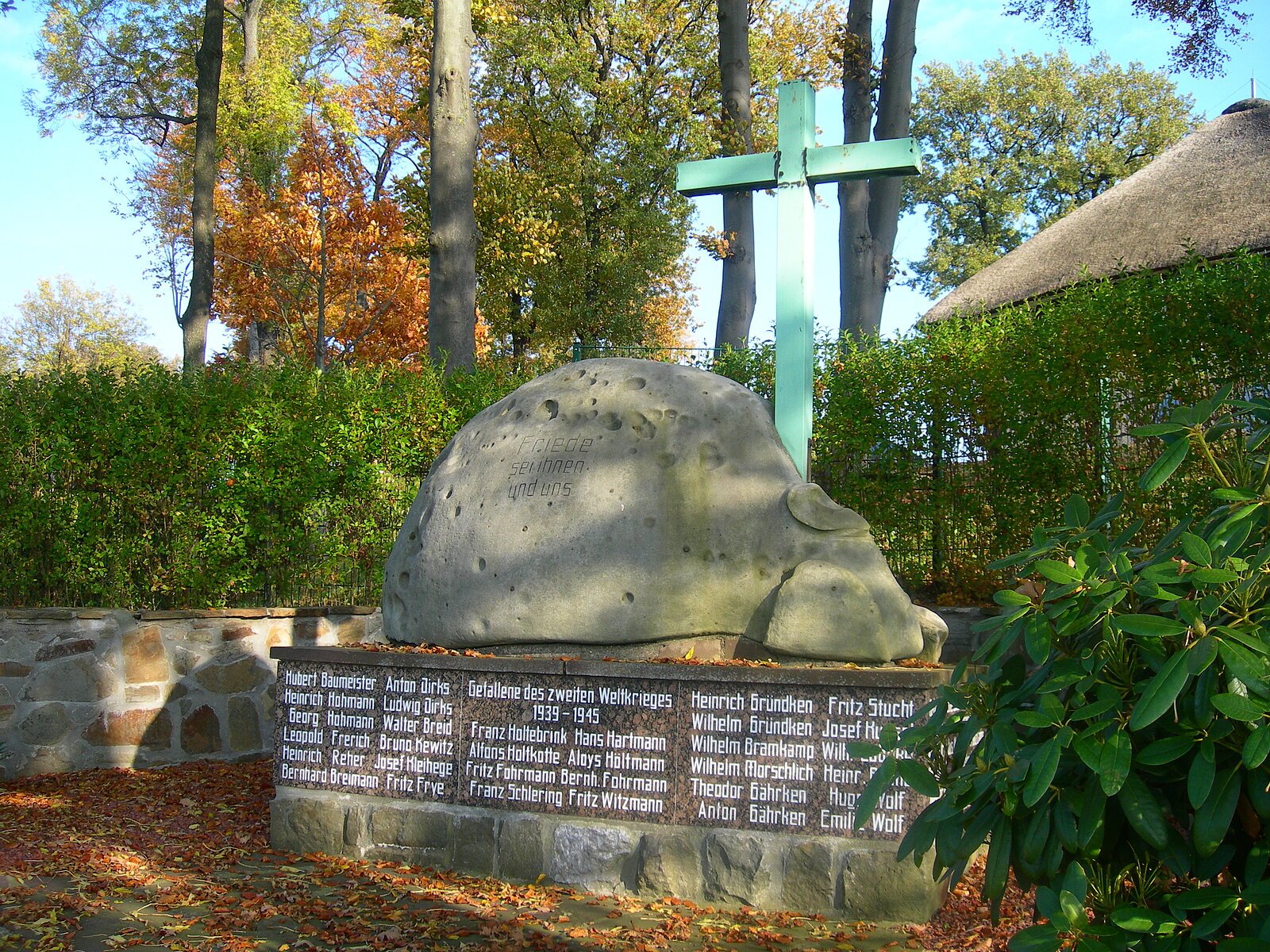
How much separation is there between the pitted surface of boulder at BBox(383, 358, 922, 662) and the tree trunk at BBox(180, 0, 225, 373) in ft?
36.6

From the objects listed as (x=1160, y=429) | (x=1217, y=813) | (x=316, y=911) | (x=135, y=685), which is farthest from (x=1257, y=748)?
(x=135, y=685)

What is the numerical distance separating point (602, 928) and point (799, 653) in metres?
1.29

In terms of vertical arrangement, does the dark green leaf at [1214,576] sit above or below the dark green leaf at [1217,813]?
above

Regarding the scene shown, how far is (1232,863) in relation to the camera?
5.08ft

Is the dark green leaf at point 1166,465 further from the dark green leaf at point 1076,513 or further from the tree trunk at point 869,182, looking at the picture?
the tree trunk at point 869,182

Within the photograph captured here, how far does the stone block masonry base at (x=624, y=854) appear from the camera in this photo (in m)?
3.60

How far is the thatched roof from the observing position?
555 inches

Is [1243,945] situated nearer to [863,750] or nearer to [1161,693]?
[1161,693]

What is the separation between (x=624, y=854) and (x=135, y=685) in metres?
3.91

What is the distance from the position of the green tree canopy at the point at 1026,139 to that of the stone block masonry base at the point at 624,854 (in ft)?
104

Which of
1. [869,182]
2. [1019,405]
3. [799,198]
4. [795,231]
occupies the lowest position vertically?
[1019,405]

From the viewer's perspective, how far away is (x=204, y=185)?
1457cm

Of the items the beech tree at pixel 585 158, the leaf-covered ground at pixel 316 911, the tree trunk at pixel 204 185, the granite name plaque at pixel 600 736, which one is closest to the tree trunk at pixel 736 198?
the beech tree at pixel 585 158

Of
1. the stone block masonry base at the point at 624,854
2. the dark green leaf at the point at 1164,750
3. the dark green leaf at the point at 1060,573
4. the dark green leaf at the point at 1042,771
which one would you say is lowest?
the stone block masonry base at the point at 624,854
